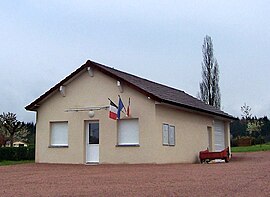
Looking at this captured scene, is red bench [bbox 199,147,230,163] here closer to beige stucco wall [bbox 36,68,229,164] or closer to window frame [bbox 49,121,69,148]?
beige stucco wall [bbox 36,68,229,164]

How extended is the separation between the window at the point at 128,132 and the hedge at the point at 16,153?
11.3 meters

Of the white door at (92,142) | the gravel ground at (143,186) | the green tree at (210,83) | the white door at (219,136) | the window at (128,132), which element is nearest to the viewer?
the gravel ground at (143,186)

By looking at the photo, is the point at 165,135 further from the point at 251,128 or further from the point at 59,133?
the point at 251,128

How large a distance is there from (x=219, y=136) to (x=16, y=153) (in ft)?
44.2

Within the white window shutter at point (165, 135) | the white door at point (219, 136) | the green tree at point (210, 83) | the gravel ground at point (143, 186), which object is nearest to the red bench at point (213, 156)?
the white window shutter at point (165, 135)

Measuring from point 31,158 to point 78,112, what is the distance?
1007cm

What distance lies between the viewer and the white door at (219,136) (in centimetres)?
2961

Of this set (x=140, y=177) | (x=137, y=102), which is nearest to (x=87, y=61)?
(x=137, y=102)

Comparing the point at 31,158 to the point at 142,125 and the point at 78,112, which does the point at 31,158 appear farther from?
the point at 142,125

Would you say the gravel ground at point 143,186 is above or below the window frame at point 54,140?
below

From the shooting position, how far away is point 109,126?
22234 mm

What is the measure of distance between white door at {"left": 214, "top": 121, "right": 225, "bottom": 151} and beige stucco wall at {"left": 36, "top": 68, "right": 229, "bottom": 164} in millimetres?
4304

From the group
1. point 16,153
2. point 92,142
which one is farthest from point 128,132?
point 16,153

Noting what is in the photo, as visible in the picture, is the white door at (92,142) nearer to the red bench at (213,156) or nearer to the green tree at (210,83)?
the red bench at (213,156)
